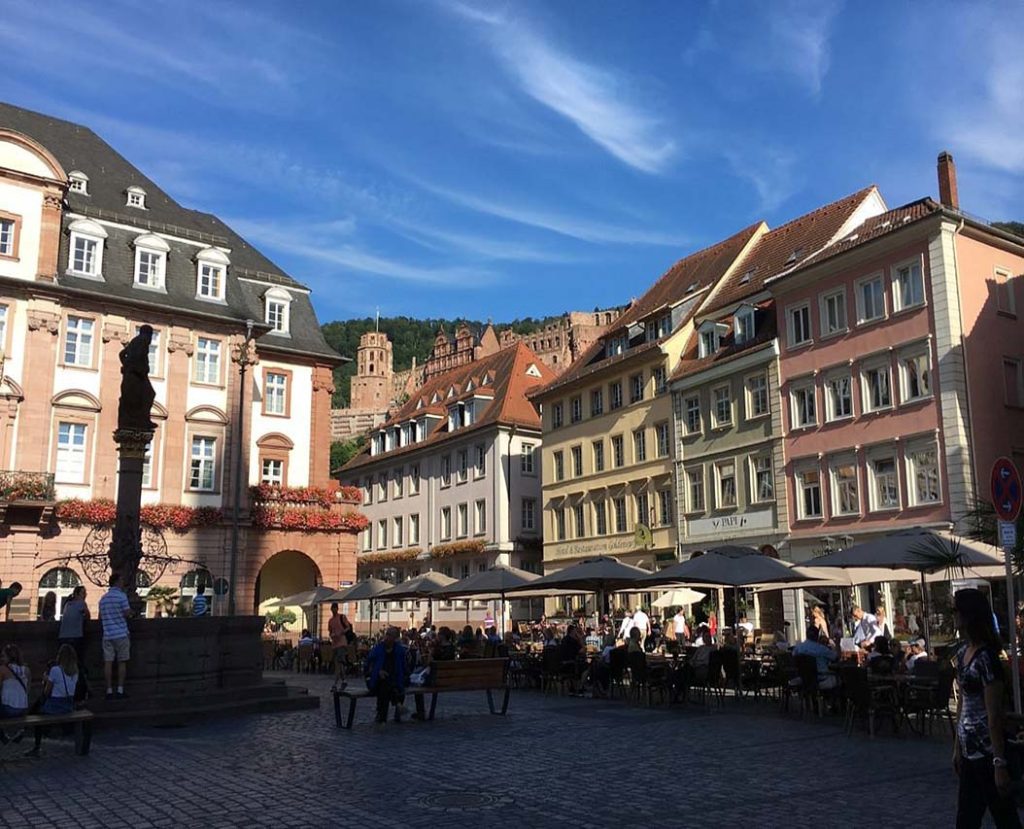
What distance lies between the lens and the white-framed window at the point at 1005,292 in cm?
3216

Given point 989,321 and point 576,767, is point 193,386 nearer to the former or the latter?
point 989,321

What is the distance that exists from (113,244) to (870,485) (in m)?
29.1

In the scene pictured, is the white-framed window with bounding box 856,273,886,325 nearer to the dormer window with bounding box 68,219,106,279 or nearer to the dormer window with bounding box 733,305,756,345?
the dormer window with bounding box 733,305,756,345

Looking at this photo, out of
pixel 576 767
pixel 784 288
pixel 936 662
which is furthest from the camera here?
pixel 784 288

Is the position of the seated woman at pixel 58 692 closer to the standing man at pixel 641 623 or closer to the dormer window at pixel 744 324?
the standing man at pixel 641 623

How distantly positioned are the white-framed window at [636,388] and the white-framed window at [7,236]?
82.7 ft

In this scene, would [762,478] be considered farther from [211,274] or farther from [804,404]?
[211,274]

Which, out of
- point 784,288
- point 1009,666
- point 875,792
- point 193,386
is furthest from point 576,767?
point 193,386

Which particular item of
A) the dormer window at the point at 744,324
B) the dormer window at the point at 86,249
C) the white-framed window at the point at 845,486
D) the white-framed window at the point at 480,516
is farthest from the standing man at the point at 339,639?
the white-framed window at the point at 480,516

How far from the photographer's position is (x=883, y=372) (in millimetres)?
32531

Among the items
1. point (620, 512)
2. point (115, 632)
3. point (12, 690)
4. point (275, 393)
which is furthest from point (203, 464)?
point (12, 690)

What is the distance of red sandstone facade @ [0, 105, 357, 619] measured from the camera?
3522cm

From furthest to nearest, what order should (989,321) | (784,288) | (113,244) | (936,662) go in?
(113,244) → (784,288) → (989,321) → (936,662)

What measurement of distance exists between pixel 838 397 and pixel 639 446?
11.6 metres
